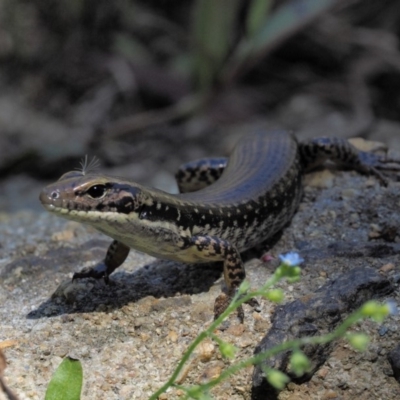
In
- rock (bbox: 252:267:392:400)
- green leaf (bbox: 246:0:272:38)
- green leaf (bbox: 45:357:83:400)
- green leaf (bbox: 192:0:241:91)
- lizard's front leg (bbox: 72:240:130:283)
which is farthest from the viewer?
green leaf (bbox: 192:0:241:91)

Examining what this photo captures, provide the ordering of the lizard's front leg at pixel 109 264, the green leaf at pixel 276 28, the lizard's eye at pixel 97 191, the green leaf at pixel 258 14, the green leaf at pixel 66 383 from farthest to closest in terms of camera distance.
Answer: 1. the green leaf at pixel 276 28
2. the green leaf at pixel 258 14
3. the lizard's front leg at pixel 109 264
4. the lizard's eye at pixel 97 191
5. the green leaf at pixel 66 383

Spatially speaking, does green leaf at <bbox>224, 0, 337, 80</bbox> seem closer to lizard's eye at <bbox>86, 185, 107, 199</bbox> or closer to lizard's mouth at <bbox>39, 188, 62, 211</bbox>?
lizard's eye at <bbox>86, 185, 107, 199</bbox>

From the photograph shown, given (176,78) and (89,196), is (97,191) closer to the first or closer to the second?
(89,196)

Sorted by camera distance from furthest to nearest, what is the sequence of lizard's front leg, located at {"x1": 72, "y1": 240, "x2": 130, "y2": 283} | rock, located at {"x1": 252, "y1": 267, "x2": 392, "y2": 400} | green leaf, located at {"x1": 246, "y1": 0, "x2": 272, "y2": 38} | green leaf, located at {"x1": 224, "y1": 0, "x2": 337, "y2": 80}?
green leaf, located at {"x1": 224, "y1": 0, "x2": 337, "y2": 80} → green leaf, located at {"x1": 246, "y1": 0, "x2": 272, "y2": 38} → lizard's front leg, located at {"x1": 72, "y1": 240, "x2": 130, "y2": 283} → rock, located at {"x1": 252, "y1": 267, "x2": 392, "y2": 400}

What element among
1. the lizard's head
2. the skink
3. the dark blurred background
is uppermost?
the lizard's head

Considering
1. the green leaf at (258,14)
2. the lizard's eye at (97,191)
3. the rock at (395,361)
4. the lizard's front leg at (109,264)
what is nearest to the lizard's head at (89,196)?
the lizard's eye at (97,191)

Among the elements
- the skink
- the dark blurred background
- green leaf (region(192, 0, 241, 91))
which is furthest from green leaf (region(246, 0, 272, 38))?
the skink

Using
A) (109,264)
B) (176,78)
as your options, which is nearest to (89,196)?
(109,264)

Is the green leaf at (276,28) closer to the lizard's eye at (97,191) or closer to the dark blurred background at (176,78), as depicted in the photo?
the dark blurred background at (176,78)
